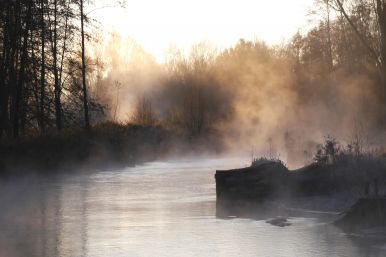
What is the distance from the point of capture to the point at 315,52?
76188mm

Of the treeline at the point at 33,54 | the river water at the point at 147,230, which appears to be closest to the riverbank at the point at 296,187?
the river water at the point at 147,230

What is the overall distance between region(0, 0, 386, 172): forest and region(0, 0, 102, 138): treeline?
0.30ft

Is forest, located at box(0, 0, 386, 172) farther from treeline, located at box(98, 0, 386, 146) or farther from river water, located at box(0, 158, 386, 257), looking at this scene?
river water, located at box(0, 158, 386, 257)

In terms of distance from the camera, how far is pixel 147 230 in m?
14.9

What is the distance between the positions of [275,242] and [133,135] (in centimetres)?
3917

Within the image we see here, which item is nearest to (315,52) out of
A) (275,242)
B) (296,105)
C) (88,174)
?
(296,105)

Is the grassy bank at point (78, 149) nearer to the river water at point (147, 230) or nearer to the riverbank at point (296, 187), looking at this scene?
the river water at point (147, 230)

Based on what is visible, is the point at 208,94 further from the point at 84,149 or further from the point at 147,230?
the point at 147,230

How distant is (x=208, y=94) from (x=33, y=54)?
3477cm

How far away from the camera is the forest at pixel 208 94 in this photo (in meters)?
37.9

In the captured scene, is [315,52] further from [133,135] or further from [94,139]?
[94,139]

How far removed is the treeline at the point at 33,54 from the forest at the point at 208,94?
0.30 ft

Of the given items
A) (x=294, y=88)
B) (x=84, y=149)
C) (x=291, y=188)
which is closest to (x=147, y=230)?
(x=291, y=188)

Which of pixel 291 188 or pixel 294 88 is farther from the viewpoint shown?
pixel 294 88
